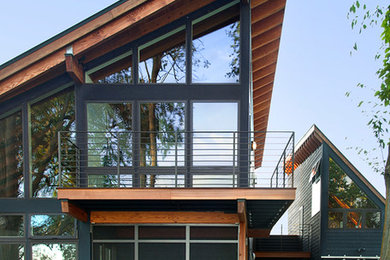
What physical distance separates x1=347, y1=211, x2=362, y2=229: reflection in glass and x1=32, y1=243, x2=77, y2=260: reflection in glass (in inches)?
388

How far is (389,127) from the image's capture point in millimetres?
11141

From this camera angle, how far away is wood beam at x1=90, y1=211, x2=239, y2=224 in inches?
369

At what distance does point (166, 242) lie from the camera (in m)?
9.45

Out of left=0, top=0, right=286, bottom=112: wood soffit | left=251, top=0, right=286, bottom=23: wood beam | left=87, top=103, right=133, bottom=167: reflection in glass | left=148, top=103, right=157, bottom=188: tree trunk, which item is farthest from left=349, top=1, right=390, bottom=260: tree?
left=87, top=103, right=133, bottom=167: reflection in glass

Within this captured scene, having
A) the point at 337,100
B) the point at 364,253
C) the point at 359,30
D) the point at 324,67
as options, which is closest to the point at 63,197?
the point at 359,30

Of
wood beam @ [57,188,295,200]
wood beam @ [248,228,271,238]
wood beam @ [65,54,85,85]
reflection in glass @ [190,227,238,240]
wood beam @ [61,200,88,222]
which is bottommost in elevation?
wood beam @ [248,228,271,238]

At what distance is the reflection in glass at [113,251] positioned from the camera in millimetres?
9422

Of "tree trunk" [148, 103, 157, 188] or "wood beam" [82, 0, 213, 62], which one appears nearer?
"tree trunk" [148, 103, 157, 188]

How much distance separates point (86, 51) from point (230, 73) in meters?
2.92

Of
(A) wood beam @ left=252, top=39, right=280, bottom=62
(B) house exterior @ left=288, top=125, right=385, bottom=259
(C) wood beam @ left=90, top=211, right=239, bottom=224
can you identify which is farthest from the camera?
(B) house exterior @ left=288, top=125, right=385, bottom=259

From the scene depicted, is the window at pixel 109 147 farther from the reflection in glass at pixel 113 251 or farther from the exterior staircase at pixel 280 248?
the exterior staircase at pixel 280 248

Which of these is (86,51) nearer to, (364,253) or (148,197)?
(148,197)

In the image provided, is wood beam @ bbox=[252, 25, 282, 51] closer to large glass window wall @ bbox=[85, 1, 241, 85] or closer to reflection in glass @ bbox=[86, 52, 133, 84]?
large glass window wall @ bbox=[85, 1, 241, 85]

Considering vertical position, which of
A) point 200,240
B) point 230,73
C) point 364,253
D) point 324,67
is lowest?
point 364,253
